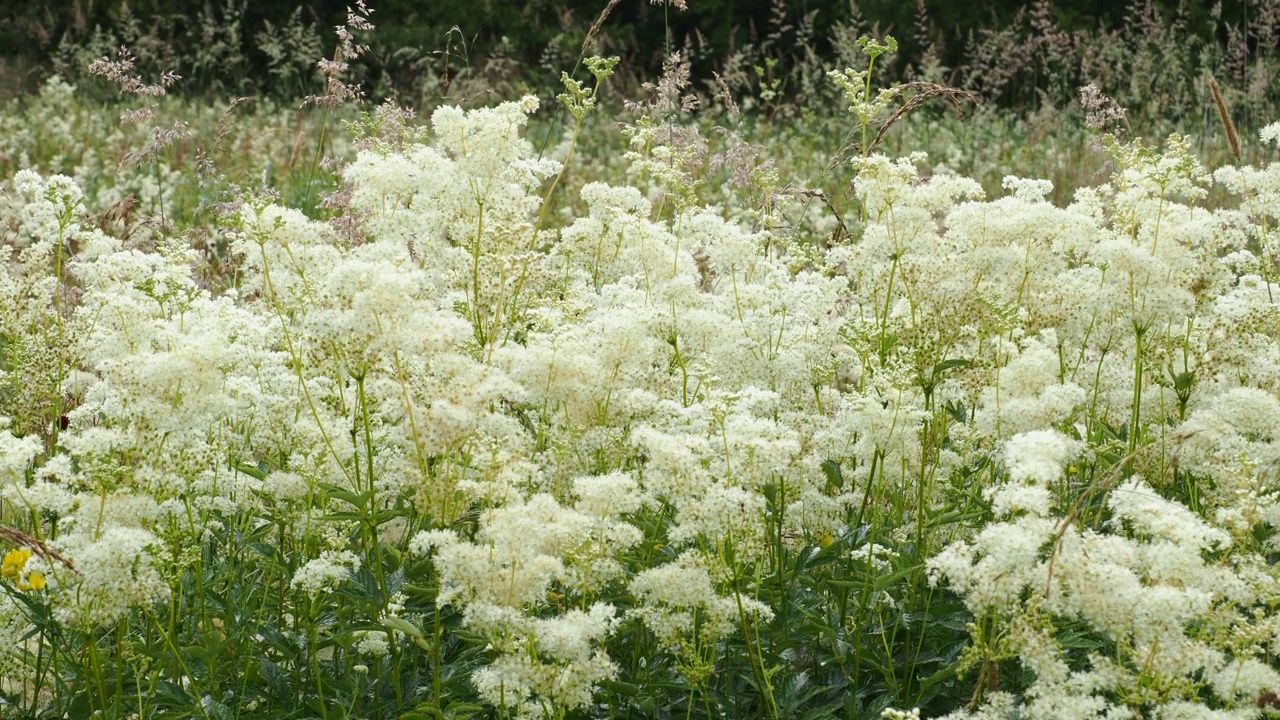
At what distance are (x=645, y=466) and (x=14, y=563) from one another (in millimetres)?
1429

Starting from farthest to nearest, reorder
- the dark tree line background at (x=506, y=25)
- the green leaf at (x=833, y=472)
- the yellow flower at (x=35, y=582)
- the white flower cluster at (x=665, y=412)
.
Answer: the dark tree line background at (x=506, y=25), the green leaf at (x=833, y=472), the yellow flower at (x=35, y=582), the white flower cluster at (x=665, y=412)

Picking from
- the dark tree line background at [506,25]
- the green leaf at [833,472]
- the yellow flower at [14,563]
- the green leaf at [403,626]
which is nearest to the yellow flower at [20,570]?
the yellow flower at [14,563]

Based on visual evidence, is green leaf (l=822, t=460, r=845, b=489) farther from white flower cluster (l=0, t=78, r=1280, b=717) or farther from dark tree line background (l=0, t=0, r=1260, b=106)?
dark tree line background (l=0, t=0, r=1260, b=106)

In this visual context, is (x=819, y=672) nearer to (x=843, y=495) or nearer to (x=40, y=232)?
(x=843, y=495)

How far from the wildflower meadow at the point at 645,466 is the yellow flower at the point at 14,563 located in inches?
1.5

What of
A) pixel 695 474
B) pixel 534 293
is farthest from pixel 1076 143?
pixel 695 474

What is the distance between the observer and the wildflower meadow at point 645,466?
268 cm

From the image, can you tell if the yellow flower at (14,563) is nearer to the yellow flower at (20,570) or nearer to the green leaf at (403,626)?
the yellow flower at (20,570)

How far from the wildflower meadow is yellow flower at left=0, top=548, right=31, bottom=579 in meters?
0.04

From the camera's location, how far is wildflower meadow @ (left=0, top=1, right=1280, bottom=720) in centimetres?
268

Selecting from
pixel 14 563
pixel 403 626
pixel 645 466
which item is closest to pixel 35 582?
pixel 14 563

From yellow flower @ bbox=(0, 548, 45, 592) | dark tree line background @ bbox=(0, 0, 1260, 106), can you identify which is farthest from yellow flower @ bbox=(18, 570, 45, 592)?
dark tree line background @ bbox=(0, 0, 1260, 106)

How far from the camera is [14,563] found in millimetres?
3027

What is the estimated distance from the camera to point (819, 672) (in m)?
3.48
